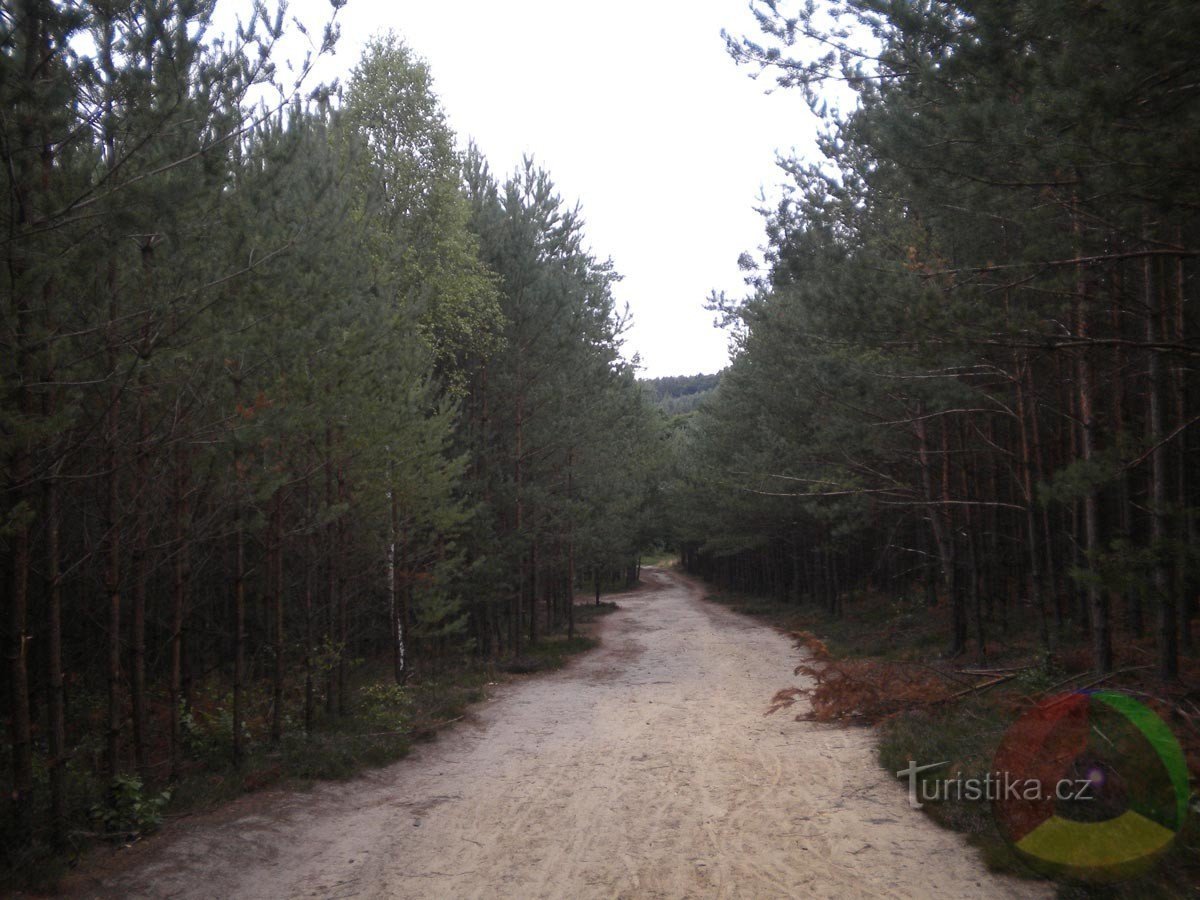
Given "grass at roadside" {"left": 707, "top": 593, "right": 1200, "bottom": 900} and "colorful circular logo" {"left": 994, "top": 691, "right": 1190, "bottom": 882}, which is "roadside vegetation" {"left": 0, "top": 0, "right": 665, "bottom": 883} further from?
"colorful circular logo" {"left": 994, "top": 691, "right": 1190, "bottom": 882}

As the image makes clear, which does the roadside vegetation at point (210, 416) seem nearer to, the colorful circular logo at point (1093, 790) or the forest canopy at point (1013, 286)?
the forest canopy at point (1013, 286)

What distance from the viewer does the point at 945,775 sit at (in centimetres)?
700

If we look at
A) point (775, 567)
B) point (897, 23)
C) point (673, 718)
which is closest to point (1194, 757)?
point (897, 23)

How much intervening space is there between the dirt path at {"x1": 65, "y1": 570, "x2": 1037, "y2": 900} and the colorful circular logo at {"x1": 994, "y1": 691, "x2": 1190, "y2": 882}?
460mm

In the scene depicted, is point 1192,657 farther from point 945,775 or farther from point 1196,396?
point 945,775

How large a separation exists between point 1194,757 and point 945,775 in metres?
1.95

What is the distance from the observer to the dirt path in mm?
5539

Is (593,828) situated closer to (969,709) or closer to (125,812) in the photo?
(125,812)

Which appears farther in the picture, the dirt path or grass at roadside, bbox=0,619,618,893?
grass at roadside, bbox=0,619,618,893

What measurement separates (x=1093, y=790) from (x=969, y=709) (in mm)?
3378

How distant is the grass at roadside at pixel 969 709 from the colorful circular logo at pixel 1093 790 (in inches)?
4.5

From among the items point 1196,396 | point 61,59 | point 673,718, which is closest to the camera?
point 61,59

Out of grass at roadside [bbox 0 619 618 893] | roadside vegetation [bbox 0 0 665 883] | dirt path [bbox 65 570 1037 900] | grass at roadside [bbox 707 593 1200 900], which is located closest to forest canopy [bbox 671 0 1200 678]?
grass at roadside [bbox 707 593 1200 900]

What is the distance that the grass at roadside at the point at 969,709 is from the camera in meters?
4.89
